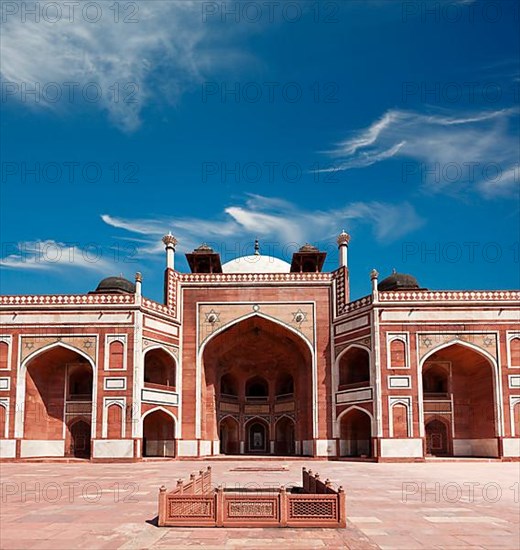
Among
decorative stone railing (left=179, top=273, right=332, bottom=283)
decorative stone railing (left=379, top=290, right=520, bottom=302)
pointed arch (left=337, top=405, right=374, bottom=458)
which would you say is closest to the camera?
decorative stone railing (left=379, top=290, right=520, bottom=302)

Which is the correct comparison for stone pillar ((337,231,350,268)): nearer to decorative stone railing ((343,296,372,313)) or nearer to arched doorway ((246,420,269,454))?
decorative stone railing ((343,296,372,313))

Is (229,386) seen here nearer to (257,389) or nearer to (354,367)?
(257,389)

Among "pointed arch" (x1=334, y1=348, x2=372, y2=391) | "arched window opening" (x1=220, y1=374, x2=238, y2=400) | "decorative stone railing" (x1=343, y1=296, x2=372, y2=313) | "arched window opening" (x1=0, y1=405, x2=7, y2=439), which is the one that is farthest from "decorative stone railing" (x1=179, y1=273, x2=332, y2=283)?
"arched window opening" (x1=0, y1=405, x2=7, y2=439)

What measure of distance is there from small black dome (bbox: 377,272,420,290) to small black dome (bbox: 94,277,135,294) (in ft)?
44.9

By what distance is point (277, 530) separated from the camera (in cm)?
854

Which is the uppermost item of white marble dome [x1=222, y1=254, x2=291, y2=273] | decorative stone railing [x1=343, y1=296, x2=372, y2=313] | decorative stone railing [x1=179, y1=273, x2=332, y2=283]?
white marble dome [x1=222, y1=254, x2=291, y2=273]

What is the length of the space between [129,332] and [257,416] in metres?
11.2

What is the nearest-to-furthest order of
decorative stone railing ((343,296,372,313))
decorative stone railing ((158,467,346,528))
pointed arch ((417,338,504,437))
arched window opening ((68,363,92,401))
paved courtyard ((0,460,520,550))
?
paved courtyard ((0,460,520,550))
decorative stone railing ((158,467,346,528))
pointed arch ((417,338,504,437))
decorative stone railing ((343,296,372,313))
arched window opening ((68,363,92,401))

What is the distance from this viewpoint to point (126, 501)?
11.9 m

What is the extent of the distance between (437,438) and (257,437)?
10805mm

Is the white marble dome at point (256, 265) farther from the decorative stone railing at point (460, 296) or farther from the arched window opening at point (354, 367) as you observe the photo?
the decorative stone railing at point (460, 296)

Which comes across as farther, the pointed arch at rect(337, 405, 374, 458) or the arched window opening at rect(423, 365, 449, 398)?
the arched window opening at rect(423, 365, 449, 398)

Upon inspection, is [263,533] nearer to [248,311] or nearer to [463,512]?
[463,512]

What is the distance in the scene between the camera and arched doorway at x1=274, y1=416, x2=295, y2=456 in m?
34.5
